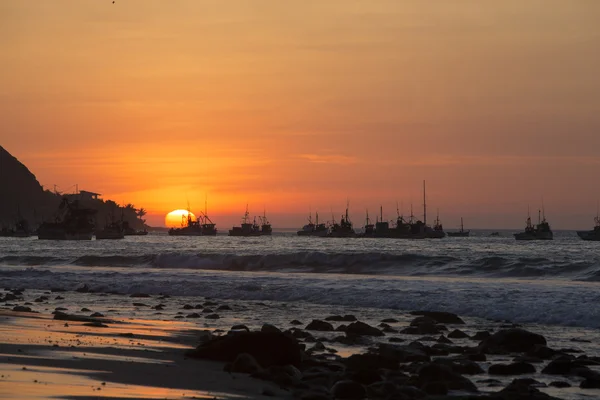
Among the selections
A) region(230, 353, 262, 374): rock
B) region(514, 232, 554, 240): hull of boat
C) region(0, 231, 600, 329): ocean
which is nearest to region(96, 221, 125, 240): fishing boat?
region(514, 232, 554, 240): hull of boat

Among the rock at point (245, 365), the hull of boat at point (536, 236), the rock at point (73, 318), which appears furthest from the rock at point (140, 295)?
the hull of boat at point (536, 236)

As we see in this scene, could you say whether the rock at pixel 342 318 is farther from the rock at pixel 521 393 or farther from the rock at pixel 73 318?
the rock at pixel 521 393

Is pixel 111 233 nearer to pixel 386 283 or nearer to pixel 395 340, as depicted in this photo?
pixel 386 283

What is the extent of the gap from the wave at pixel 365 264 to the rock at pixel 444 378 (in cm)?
3189

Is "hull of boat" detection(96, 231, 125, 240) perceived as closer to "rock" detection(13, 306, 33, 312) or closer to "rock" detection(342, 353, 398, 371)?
"rock" detection(13, 306, 33, 312)

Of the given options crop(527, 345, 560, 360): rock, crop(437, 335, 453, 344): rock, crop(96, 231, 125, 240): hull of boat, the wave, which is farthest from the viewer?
crop(96, 231, 125, 240): hull of boat

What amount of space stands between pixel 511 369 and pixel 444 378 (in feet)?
7.85

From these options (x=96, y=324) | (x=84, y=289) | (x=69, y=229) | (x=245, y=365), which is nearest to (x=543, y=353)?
(x=245, y=365)

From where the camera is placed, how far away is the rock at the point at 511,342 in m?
19.9

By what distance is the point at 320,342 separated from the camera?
68.9 feet

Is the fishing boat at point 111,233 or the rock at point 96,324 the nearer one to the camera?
the rock at point 96,324

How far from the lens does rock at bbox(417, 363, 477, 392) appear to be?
48.8ft

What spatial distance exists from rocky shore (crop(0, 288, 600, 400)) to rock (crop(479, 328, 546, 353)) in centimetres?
2

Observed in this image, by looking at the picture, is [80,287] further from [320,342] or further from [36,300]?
[320,342]
